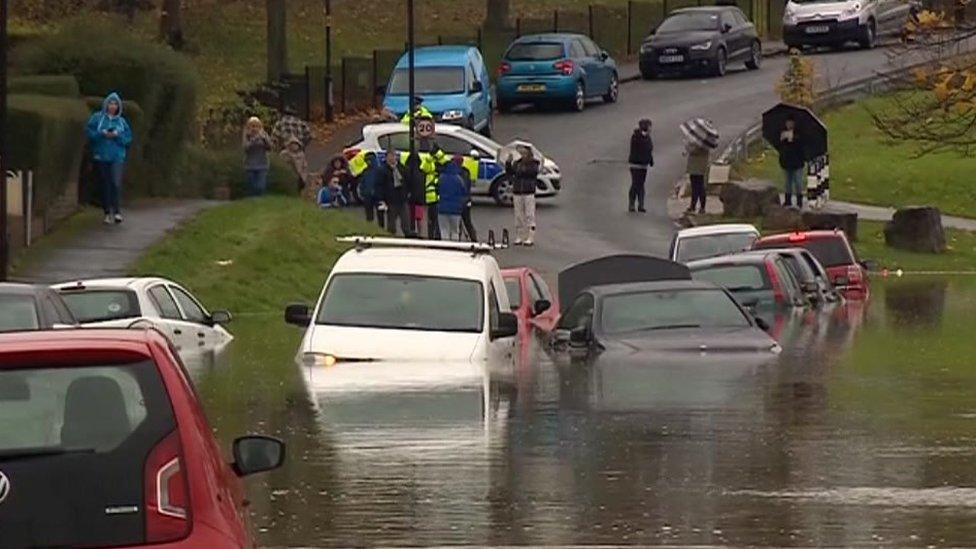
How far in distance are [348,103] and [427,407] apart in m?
37.4

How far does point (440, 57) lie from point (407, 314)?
29963mm

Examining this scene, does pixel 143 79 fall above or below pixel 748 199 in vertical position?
above

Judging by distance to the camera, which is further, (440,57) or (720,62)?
(720,62)

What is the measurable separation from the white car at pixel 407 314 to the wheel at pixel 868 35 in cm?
4407

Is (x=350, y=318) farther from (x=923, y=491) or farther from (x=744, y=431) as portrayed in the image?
(x=923, y=491)

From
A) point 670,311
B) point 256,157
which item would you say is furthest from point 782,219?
point 670,311

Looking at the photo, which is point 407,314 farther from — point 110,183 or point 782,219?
point 782,219

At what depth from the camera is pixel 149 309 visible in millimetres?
24656

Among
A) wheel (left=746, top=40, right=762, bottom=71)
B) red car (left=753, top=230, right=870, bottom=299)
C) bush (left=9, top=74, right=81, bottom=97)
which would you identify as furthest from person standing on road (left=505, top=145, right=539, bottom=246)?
wheel (left=746, top=40, right=762, bottom=71)

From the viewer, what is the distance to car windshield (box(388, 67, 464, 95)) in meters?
49.3

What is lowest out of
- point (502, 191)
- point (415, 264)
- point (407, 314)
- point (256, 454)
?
point (502, 191)

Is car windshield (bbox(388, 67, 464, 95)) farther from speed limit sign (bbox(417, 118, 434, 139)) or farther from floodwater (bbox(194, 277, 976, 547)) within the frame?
floodwater (bbox(194, 277, 976, 547))

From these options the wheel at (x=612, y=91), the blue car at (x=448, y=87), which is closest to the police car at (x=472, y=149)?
the blue car at (x=448, y=87)

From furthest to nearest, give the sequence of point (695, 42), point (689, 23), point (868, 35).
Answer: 1. point (868, 35)
2. point (695, 42)
3. point (689, 23)
